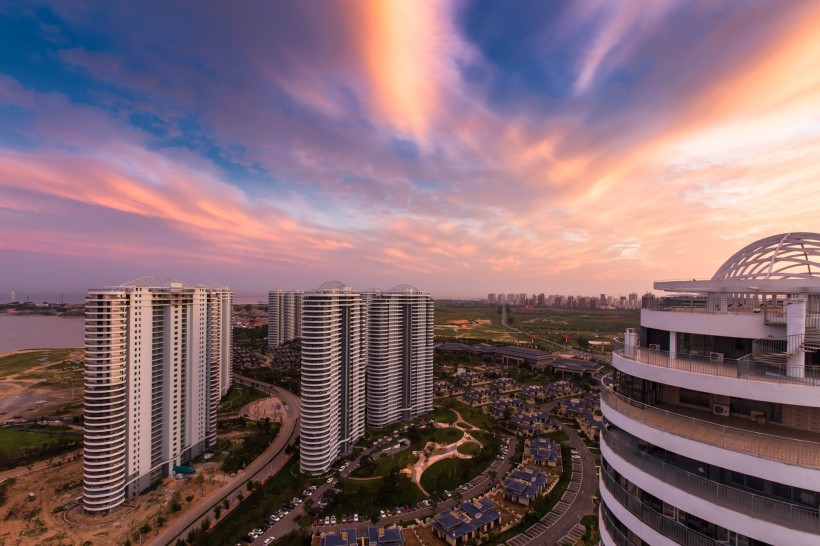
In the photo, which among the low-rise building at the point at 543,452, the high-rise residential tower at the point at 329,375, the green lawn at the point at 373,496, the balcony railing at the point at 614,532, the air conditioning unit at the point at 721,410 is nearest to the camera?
the air conditioning unit at the point at 721,410

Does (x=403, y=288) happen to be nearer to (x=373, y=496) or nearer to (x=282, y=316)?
(x=373, y=496)

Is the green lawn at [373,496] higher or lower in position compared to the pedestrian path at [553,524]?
higher

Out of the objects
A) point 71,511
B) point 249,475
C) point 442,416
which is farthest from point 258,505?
point 442,416

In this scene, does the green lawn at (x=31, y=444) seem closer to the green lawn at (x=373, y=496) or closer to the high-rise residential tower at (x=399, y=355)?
the green lawn at (x=373, y=496)

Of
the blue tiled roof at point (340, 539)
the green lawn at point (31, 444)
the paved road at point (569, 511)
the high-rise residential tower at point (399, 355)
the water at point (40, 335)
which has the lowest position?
the paved road at point (569, 511)

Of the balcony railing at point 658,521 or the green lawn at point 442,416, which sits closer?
the balcony railing at point 658,521

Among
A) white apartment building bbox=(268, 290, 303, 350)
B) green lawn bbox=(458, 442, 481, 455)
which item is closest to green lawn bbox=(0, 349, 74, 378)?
white apartment building bbox=(268, 290, 303, 350)

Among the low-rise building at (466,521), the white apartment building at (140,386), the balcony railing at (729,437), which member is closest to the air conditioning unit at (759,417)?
the balcony railing at (729,437)

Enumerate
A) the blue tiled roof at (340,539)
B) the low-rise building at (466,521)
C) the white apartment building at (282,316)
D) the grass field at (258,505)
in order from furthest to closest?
the white apartment building at (282,316)
the grass field at (258,505)
the low-rise building at (466,521)
the blue tiled roof at (340,539)
